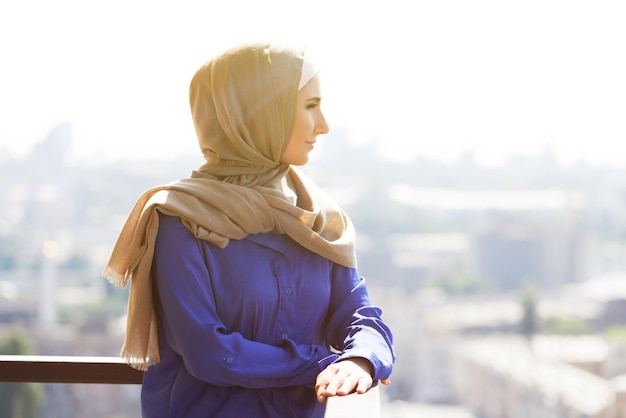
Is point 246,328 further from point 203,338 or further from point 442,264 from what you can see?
point 442,264

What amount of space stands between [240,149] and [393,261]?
1960 cm

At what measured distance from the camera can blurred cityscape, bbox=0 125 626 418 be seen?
1878cm

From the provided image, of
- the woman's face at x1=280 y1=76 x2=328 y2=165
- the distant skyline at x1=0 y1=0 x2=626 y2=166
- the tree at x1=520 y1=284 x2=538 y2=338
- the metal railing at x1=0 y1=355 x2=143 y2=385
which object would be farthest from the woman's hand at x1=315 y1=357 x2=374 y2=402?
the tree at x1=520 y1=284 x2=538 y2=338

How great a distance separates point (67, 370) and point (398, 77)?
24647 millimetres

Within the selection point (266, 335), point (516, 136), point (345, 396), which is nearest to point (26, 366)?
point (266, 335)

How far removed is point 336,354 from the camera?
1.26 m

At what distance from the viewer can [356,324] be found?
127 centimetres

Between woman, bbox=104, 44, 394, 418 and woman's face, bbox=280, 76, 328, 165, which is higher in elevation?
woman's face, bbox=280, 76, 328, 165

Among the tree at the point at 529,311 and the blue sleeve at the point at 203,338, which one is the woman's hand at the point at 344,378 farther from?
→ the tree at the point at 529,311

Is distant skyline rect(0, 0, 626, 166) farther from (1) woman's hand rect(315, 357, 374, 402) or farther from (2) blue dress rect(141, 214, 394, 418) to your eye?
(1) woman's hand rect(315, 357, 374, 402)

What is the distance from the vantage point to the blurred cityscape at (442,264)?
61.6 feet

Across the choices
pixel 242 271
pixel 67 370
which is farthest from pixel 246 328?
pixel 67 370

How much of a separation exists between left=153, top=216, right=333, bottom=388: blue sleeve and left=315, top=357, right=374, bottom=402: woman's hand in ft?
0.17

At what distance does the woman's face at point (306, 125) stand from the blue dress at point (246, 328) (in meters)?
0.13
